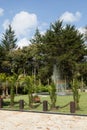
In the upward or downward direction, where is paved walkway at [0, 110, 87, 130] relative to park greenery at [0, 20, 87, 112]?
downward

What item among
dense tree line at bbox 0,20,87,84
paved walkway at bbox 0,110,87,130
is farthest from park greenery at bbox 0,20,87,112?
paved walkway at bbox 0,110,87,130

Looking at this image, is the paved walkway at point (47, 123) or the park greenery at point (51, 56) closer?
the paved walkway at point (47, 123)

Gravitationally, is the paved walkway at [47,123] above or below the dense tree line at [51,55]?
below

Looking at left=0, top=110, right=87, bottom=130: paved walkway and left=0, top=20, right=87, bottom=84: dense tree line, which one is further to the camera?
left=0, top=20, right=87, bottom=84: dense tree line

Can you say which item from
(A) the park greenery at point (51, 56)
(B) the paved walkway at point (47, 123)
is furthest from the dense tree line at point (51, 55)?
(B) the paved walkway at point (47, 123)

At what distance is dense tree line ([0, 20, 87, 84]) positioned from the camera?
53.8 meters

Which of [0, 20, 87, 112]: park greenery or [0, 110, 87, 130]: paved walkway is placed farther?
[0, 20, 87, 112]: park greenery

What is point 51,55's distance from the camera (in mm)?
55406

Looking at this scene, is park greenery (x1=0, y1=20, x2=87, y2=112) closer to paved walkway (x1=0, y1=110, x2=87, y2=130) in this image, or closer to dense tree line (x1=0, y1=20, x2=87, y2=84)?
dense tree line (x1=0, y1=20, x2=87, y2=84)

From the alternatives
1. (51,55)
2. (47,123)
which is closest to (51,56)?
Answer: (51,55)

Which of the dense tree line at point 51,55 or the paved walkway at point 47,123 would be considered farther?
the dense tree line at point 51,55

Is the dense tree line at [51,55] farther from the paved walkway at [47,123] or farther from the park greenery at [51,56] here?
the paved walkway at [47,123]

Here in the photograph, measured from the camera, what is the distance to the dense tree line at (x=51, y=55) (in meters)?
53.8

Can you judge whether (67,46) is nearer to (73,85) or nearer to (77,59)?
(77,59)
